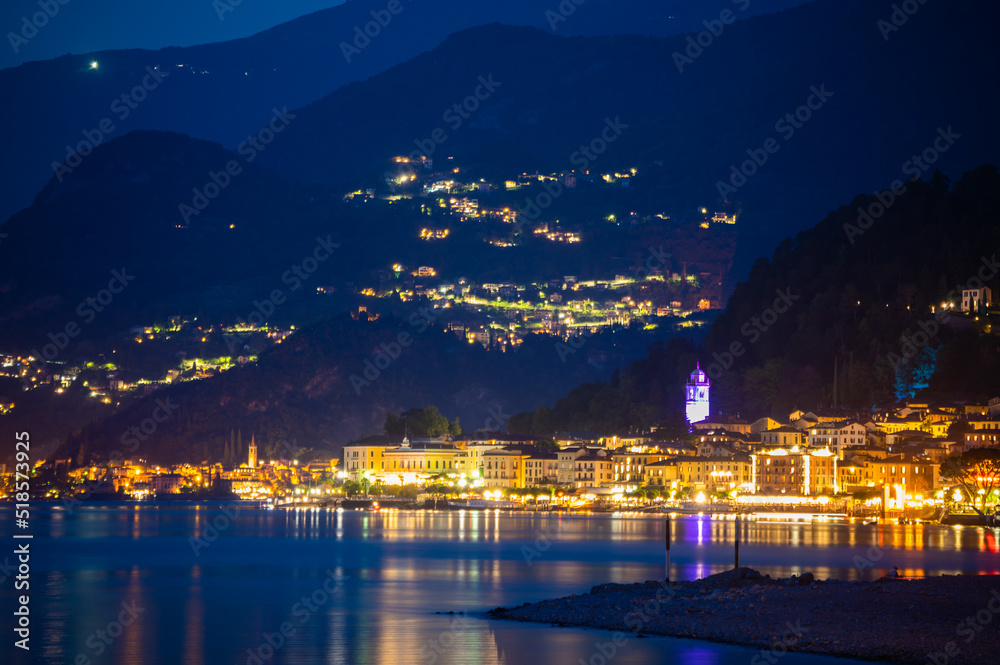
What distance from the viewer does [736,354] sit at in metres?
153

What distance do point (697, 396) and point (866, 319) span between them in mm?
24525

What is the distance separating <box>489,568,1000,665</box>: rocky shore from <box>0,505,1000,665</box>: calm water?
108 centimetres

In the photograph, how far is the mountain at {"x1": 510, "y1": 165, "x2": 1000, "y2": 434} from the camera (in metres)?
129

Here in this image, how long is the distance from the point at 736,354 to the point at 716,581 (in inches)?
4405

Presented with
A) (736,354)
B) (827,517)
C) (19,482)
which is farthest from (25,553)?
(19,482)

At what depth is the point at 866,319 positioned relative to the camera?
136000mm

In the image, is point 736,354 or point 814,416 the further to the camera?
point 736,354

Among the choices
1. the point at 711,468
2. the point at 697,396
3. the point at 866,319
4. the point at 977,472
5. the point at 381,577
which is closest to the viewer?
the point at 381,577

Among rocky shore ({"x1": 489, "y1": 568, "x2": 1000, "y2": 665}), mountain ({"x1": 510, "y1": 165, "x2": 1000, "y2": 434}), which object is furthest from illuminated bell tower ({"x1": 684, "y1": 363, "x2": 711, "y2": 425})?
rocky shore ({"x1": 489, "y1": 568, "x2": 1000, "y2": 665})

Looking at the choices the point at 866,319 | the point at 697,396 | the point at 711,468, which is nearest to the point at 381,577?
the point at 711,468

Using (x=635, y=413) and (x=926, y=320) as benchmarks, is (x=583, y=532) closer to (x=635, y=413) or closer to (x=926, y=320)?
(x=926, y=320)

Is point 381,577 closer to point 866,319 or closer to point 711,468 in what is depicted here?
point 711,468

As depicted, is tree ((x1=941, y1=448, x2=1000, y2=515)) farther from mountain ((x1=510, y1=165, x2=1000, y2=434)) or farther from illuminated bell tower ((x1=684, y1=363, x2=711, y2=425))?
illuminated bell tower ((x1=684, y1=363, x2=711, y2=425))

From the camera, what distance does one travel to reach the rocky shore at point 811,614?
3244cm
